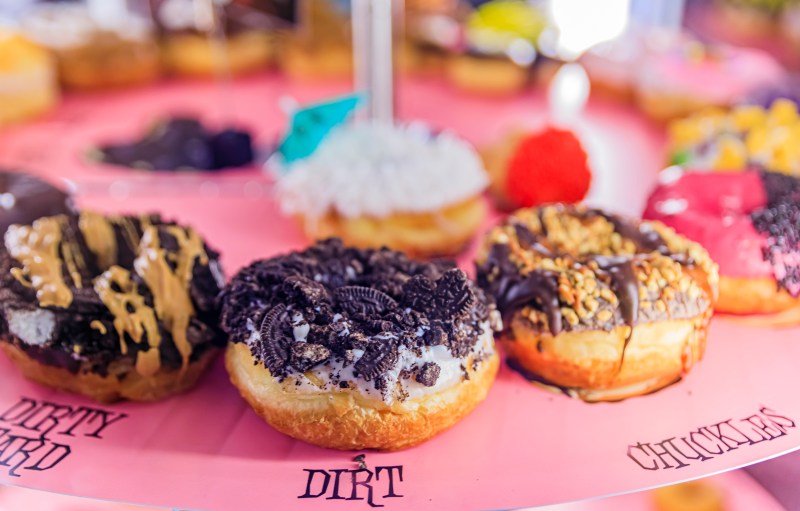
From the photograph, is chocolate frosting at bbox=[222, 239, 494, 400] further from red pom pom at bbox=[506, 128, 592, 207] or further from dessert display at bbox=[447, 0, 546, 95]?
dessert display at bbox=[447, 0, 546, 95]

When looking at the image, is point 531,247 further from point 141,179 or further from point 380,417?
point 141,179

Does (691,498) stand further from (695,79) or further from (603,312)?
(695,79)

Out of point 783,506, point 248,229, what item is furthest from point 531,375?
point 248,229

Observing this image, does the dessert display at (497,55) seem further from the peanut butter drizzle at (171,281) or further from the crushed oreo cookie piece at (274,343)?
the crushed oreo cookie piece at (274,343)

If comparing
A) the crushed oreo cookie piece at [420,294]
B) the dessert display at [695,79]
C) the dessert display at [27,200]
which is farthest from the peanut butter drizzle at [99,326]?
the dessert display at [695,79]

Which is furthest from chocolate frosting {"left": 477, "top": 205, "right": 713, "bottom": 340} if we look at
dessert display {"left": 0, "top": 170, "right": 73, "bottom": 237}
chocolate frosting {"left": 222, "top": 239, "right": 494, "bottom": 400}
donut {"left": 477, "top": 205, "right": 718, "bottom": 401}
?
dessert display {"left": 0, "top": 170, "right": 73, "bottom": 237}

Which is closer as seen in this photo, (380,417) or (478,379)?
(380,417)
